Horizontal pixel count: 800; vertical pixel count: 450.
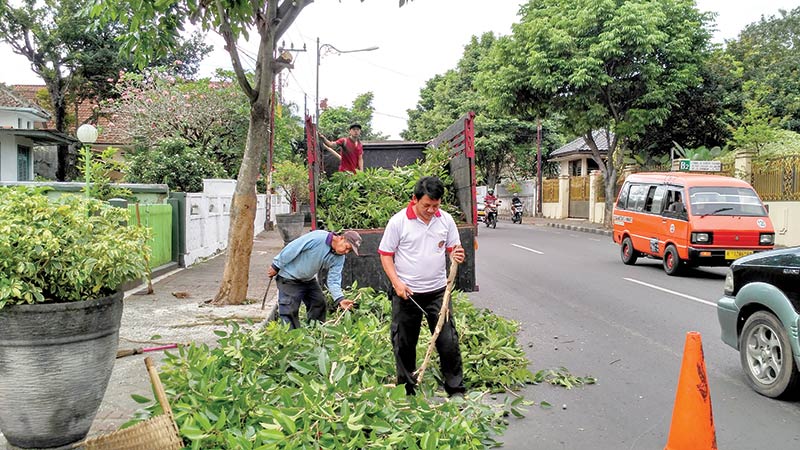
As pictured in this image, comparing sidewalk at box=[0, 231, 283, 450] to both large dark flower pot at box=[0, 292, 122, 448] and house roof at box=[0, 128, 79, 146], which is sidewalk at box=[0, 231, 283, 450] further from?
house roof at box=[0, 128, 79, 146]

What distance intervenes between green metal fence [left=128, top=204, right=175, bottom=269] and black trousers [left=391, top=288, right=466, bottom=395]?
7.14 m

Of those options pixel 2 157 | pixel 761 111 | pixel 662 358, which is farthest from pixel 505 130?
pixel 662 358

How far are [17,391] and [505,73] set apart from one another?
22701mm

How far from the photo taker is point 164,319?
8156 mm

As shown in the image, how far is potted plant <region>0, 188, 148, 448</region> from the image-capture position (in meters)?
3.53

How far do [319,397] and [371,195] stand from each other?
4566 mm

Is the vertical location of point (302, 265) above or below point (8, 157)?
below

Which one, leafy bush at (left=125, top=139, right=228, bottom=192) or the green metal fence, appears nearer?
the green metal fence

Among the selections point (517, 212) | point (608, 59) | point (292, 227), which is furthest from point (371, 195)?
point (517, 212)

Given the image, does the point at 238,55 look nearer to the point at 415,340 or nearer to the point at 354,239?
the point at 354,239

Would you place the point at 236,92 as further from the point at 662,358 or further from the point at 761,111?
the point at 662,358

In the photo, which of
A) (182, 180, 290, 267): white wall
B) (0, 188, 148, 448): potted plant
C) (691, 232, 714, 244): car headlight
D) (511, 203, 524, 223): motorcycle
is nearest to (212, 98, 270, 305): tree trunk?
(0, 188, 148, 448): potted plant

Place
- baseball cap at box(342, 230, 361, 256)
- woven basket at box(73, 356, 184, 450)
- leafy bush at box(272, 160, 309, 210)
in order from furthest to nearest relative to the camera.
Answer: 1. leafy bush at box(272, 160, 309, 210)
2. baseball cap at box(342, 230, 361, 256)
3. woven basket at box(73, 356, 184, 450)

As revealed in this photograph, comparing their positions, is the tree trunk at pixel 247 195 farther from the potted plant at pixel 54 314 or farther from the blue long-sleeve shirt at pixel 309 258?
the potted plant at pixel 54 314
